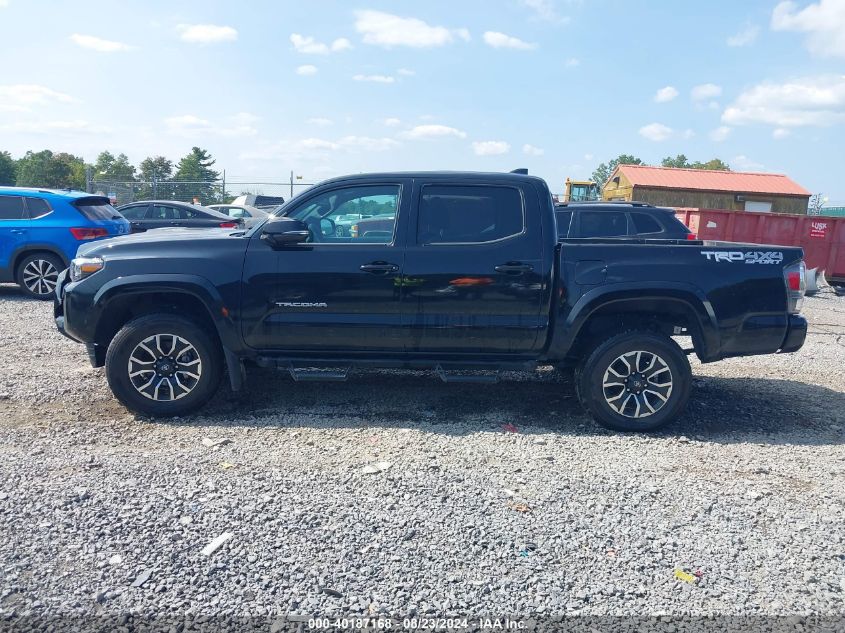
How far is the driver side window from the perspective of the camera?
5008 millimetres

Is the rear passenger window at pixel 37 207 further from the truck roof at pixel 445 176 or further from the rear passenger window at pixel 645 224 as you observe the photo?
the rear passenger window at pixel 645 224

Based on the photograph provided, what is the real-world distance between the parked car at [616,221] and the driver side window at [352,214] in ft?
18.6

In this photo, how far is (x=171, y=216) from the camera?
15.6m

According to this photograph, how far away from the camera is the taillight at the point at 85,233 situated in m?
10.1

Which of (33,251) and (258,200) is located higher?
(258,200)

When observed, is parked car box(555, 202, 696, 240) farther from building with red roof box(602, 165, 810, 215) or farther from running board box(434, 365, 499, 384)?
building with red roof box(602, 165, 810, 215)

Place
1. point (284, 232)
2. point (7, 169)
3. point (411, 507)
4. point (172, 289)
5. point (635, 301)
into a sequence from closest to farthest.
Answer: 1. point (411, 507)
2. point (284, 232)
3. point (172, 289)
4. point (635, 301)
5. point (7, 169)

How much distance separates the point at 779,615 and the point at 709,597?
282mm

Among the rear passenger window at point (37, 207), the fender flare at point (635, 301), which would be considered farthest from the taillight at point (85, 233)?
the fender flare at point (635, 301)

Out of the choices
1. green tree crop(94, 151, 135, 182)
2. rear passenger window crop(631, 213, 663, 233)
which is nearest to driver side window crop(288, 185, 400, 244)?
rear passenger window crop(631, 213, 663, 233)

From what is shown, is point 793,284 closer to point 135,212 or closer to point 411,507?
point 411,507

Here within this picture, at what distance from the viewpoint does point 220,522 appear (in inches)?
135

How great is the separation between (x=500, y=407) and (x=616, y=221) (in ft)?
18.8

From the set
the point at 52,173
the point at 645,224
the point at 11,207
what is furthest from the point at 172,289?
the point at 52,173
